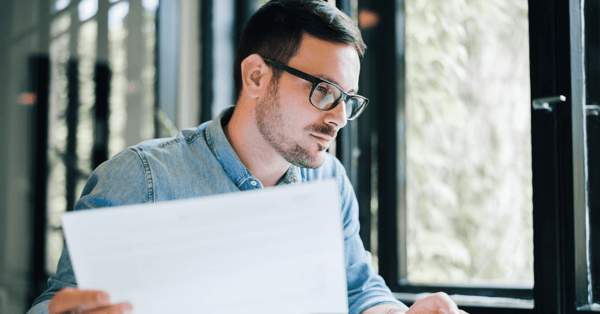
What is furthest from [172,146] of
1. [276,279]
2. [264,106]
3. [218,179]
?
[276,279]

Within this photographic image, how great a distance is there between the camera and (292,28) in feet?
3.46

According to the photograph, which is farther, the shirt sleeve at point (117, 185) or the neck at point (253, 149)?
the neck at point (253, 149)

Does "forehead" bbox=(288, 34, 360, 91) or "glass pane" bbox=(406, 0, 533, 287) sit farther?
"glass pane" bbox=(406, 0, 533, 287)

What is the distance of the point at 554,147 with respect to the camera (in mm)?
1082

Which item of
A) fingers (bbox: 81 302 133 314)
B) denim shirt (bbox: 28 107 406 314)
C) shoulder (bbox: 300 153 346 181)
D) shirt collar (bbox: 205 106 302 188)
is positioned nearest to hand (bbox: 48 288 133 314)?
fingers (bbox: 81 302 133 314)

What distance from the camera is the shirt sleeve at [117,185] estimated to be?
0.85 meters

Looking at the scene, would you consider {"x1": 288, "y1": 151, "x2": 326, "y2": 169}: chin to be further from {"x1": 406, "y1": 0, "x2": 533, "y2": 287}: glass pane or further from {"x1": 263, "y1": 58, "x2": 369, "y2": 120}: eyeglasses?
{"x1": 406, "y1": 0, "x2": 533, "y2": 287}: glass pane

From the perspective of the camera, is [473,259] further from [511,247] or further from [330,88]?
[330,88]

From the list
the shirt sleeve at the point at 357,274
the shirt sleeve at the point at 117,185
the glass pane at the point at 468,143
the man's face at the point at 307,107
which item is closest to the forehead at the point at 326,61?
the man's face at the point at 307,107

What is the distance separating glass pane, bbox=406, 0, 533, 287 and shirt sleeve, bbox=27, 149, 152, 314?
3.04ft

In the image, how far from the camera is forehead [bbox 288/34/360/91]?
1.01m

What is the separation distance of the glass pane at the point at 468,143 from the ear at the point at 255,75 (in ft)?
2.11

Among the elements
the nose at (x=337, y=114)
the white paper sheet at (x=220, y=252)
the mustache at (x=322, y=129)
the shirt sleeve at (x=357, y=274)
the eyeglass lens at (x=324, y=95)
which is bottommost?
the shirt sleeve at (x=357, y=274)

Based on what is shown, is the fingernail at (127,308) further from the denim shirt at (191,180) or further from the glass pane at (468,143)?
the glass pane at (468,143)
